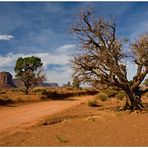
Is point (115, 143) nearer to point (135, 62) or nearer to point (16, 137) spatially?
point (16, 137)

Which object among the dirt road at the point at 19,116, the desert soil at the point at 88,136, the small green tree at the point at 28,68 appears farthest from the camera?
the small green tree at the point at 28,68

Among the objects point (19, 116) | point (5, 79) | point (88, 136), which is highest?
point (5, 79)

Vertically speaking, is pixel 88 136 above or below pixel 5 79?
below

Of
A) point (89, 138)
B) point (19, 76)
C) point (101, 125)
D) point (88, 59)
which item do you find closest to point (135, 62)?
point (88, 59)

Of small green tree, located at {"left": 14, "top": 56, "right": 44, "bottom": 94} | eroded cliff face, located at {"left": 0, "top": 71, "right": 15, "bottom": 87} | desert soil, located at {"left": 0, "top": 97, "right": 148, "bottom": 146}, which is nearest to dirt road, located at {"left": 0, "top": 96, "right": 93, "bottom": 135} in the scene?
desert soil, located at {"left": 0, "top": 97, "right": 148, "bottom": 146}

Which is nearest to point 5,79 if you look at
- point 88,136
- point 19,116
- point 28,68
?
point 28,68

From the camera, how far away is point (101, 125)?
15.9 meters

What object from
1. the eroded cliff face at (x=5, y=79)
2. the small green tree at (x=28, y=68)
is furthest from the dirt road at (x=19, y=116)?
the eroded cliff face at (x=5, y=79)

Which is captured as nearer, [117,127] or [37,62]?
[117,127]

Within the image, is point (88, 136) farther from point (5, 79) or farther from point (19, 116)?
point (5, 79)

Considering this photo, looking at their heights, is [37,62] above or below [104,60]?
above

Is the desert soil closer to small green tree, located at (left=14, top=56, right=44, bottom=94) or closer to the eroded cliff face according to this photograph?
small green tree, located at (left=14, top=56, right=44, bottom=94)

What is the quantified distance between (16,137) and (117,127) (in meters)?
4.94

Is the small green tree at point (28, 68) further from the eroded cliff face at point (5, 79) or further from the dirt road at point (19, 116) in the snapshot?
the eroded cliff face at point (5, 79)
